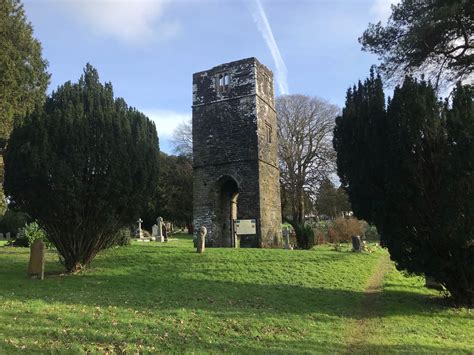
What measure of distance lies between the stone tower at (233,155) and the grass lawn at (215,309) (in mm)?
8336

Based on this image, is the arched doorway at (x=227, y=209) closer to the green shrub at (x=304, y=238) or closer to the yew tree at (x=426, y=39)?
the green shrub at (x=304, y=238)

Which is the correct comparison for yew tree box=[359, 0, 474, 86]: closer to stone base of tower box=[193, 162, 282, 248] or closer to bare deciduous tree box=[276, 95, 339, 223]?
stone base of tower box=[193, 162, 282, 248]

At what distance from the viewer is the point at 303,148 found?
40.5 meters

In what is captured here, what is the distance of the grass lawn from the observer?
623cm

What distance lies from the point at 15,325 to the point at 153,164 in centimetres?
700

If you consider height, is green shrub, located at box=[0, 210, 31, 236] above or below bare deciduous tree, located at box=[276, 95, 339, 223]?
below

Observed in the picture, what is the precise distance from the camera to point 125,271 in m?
12.3

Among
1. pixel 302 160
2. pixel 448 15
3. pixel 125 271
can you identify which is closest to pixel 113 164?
pixel 125 271

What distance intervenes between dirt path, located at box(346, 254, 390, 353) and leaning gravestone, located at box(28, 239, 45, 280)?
747 cm

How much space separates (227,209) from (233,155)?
3316mm

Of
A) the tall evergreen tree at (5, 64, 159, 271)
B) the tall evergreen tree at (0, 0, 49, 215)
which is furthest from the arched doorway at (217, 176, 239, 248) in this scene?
the tall evergreen tree at (5, 64, 159, 271)

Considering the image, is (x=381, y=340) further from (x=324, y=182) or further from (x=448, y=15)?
(x=324, y=182)

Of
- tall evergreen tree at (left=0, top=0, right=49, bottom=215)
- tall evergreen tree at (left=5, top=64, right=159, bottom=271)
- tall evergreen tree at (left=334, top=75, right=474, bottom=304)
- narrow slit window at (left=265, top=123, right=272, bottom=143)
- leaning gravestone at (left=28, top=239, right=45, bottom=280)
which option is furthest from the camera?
narrow slit window at (left=265, top=123, right=272, bottom=143)

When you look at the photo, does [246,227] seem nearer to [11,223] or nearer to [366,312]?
[366,312]
